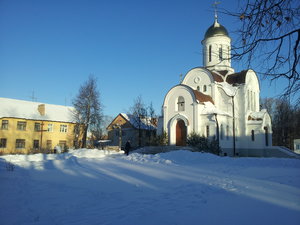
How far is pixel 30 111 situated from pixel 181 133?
21.6 meters

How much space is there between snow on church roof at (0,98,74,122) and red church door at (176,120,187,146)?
18320 millimetres

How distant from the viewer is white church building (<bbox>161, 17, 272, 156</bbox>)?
23656 mm

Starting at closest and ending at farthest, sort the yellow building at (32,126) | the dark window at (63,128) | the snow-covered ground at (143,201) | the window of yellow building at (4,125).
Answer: the snow-covered ground at (143,201) < the window of yellow building at (4,125) < the yellow building at (32,126) < the dark window at (63,128)

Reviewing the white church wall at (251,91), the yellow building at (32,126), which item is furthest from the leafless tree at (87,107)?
the white church wall at (251,91)

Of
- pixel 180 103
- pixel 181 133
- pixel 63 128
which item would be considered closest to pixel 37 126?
pixel 63 128

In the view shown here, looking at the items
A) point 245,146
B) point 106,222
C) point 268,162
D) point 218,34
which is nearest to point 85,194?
point 106,222

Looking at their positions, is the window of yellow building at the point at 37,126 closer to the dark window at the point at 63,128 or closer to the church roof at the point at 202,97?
the dark window at the point at 63,128

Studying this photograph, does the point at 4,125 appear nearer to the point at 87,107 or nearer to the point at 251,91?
the point at 87,107

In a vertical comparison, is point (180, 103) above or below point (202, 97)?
below

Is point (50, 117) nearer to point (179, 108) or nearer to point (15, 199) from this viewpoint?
point (179, 108)

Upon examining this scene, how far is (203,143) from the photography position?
70.0 ft

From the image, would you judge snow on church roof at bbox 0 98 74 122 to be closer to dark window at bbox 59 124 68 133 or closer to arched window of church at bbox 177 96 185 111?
dark window at bbox 59 124 68 133

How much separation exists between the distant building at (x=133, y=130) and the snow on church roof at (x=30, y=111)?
24.7 ft

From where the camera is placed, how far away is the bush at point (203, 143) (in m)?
21.0
